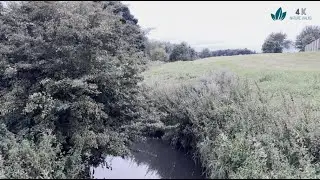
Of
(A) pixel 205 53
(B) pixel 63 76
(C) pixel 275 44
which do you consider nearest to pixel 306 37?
(C) pixel 275 44

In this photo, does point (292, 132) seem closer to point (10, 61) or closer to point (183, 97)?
point (183, 97)

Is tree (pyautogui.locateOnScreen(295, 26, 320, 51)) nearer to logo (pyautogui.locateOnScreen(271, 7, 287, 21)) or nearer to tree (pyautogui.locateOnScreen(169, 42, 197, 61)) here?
logo (pyautogui.locateOnScreen(271, 7, 287, 21))

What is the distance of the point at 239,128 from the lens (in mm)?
9859

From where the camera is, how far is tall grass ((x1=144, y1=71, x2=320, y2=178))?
7.66 metres

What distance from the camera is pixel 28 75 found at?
438 inches

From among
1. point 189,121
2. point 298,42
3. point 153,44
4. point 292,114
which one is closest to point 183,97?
point 189,121

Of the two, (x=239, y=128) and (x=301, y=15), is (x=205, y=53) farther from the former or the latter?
(x=239, y=128)

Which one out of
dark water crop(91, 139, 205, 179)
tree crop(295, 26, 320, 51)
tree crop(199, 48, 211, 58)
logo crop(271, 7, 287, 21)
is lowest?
dark water crop(91, 139, 205, 179)

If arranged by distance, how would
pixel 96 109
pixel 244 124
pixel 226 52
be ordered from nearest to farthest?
pixel 244 124 < pixel 96 109 < pixel 226 52

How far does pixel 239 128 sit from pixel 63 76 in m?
5.03

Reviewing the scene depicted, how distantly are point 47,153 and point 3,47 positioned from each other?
4.15 meters

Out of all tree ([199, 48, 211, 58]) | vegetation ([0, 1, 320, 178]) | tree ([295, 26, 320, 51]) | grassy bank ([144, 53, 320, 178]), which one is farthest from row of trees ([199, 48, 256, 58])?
vegetation ([0, 1, 320, 178])

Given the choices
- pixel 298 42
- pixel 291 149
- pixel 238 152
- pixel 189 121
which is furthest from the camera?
pixel 298 42

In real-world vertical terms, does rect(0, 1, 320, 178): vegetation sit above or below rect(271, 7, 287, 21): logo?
below
